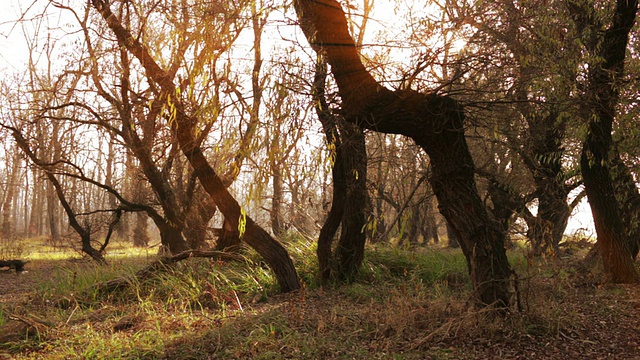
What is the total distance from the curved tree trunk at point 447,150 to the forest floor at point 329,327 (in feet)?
1.01

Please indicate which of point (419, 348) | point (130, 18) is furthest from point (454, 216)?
point (130, 18)

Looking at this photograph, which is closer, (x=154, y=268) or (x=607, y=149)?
(x=607, y=149)

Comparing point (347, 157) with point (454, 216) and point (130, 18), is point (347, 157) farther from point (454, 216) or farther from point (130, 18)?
point (130, 18)

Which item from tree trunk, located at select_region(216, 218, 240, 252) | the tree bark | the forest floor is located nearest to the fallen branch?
the forest floor

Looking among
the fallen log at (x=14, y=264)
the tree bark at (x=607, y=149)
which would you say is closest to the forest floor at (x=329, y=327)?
the tree bark at (x=607, y=149)

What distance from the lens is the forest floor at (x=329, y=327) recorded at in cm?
461

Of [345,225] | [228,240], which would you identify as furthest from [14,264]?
[345,225]

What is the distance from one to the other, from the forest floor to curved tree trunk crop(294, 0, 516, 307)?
12.1 inches

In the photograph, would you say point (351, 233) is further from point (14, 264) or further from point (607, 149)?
point (14, 264)

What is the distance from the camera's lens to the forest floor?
15.1 feet

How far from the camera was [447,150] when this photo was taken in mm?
5180

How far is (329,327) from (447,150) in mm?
2102

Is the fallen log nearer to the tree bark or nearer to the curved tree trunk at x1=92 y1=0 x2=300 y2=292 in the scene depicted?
the curved tree trunk at x1=92 y1=0 x2=300 y2=292

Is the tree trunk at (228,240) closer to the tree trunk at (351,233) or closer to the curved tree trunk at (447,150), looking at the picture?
the tree trunk at (351,233)
